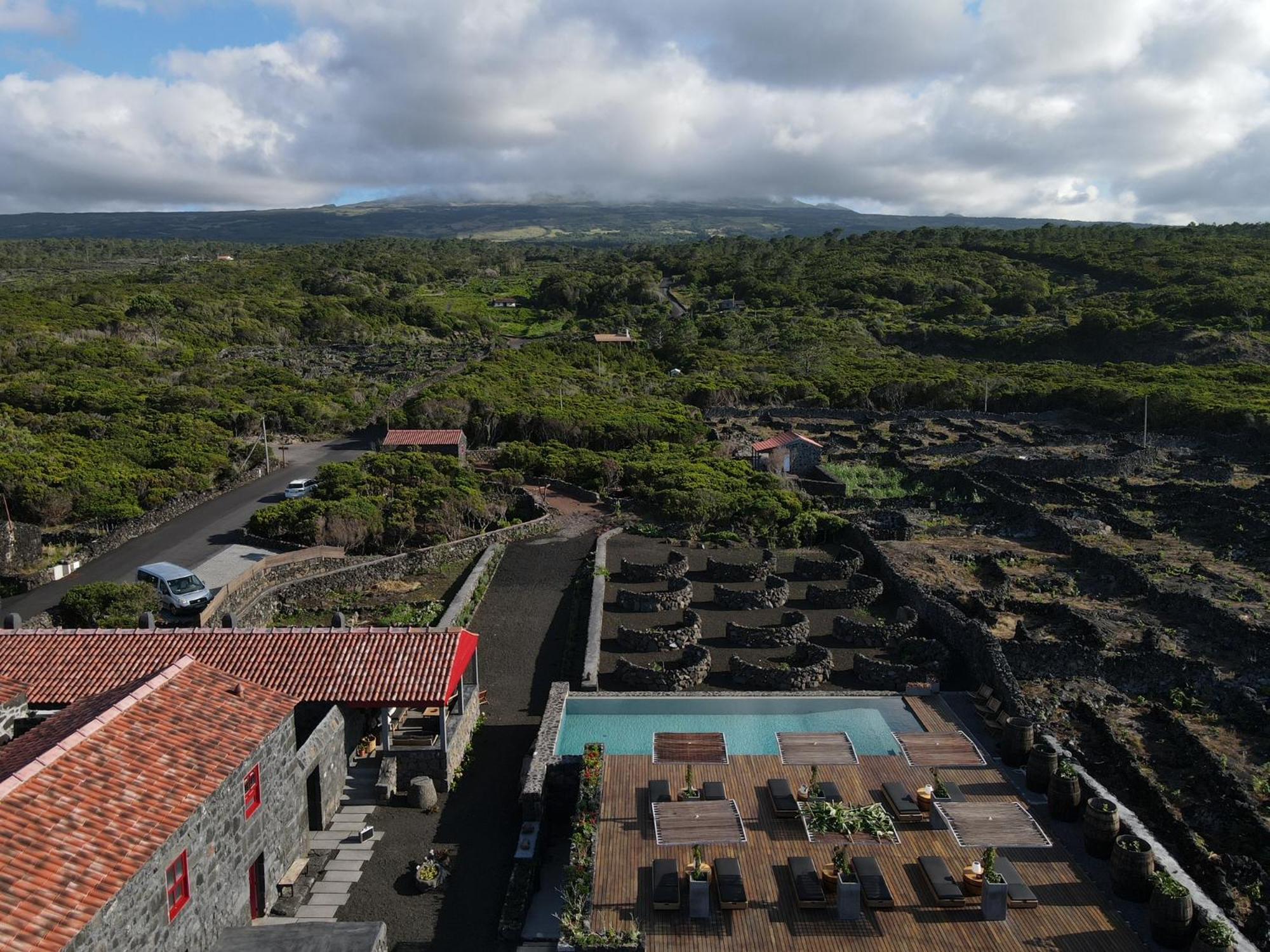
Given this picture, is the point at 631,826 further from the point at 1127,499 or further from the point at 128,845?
the point at 1127,499

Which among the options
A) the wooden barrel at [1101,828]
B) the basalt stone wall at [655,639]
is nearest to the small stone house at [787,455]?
the basalt stone wall at [655,639]

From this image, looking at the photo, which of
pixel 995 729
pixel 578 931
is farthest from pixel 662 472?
pixel 578 931

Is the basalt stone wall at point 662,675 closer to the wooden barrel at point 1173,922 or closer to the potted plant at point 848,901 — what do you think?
the potted plant at point 848,901

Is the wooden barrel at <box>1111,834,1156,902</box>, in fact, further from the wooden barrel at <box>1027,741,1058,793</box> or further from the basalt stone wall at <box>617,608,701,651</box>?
the basalt stone wall at <box>617,608,701,651</box>

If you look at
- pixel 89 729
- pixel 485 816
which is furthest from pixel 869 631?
pixel 89 729

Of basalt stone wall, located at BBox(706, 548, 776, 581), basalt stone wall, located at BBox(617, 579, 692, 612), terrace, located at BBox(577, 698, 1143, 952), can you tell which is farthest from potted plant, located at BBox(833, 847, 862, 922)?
basalt stone wall, located at BBox(706, 548, 776, 581)

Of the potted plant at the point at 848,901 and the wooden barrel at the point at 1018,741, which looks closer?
the potted plant at the point at 848,901
